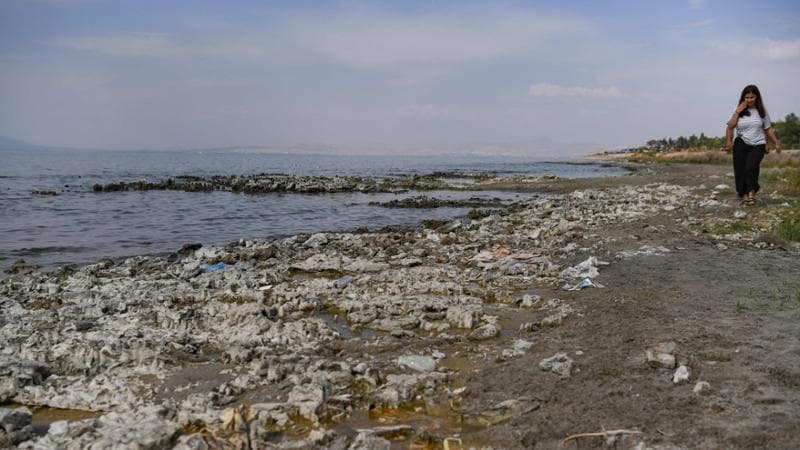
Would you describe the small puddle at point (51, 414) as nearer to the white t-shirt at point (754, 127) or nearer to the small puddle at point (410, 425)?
the small puddle at point (410, 425)

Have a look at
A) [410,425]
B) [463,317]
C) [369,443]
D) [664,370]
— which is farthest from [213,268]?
[664,370]

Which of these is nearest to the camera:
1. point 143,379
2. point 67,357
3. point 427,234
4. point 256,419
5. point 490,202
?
point 256,419

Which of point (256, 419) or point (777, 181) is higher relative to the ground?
point (777, 181)

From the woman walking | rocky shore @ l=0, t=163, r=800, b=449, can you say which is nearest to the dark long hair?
the woman walking

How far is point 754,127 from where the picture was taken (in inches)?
461

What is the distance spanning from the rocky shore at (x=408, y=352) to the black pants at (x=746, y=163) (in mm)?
2768

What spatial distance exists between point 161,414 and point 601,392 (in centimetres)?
340

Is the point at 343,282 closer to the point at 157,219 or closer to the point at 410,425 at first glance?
the point at 410,425

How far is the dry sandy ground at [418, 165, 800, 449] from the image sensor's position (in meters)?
3.52

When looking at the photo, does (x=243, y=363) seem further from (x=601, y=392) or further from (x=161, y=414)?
(x=601, y=392)

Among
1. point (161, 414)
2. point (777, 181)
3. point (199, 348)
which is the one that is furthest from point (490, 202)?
point (161, 414)

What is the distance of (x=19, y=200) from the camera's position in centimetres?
2470

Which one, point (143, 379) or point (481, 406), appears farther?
point (143, 379)

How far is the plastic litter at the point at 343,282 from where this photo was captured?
828 centimetres
